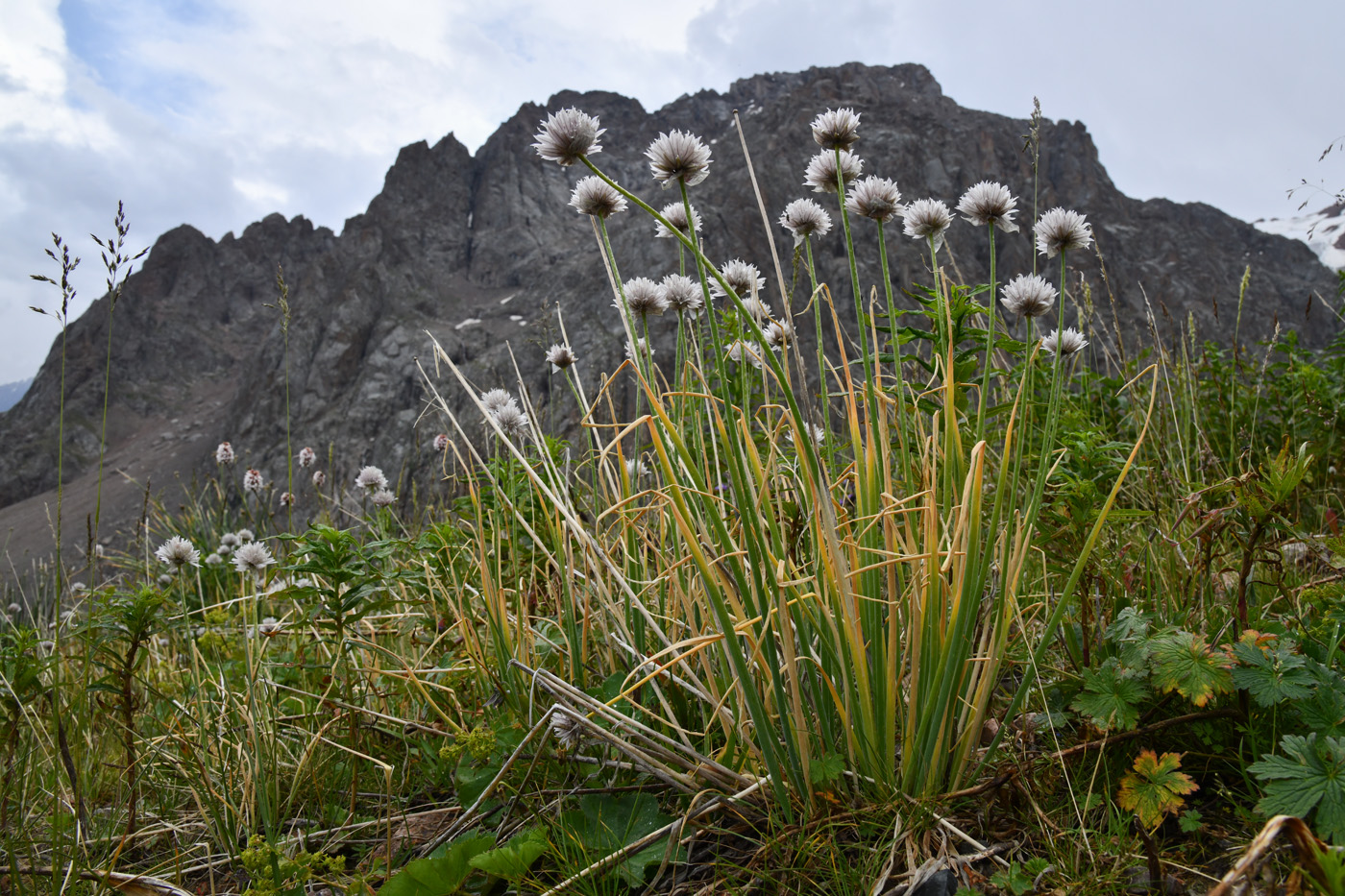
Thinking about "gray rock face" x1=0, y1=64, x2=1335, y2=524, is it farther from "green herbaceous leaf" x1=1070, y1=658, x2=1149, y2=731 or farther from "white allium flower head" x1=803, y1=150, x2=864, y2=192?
"green herbaceous leaf" x1=1070, y1=658, x2=1149, y2=731

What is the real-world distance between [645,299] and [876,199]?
23.7 inches

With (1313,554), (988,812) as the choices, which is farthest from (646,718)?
(1313,554)

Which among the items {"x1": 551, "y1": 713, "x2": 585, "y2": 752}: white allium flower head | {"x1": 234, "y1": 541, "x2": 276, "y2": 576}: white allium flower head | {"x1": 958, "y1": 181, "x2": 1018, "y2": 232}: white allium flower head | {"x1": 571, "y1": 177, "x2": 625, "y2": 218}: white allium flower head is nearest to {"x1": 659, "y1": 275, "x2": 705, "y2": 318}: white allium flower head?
{"x1": 571, "y1": 177, "x2": 625, "y2": 218}: white allium flower head

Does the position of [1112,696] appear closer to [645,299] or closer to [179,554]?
[645,299]

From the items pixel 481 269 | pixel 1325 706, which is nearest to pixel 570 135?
pixel 1325 706

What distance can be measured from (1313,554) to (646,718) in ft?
5.33

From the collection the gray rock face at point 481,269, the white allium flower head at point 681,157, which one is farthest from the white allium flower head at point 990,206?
the gray rock face at point 481,269

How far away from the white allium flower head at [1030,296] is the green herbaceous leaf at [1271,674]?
30.5 inches

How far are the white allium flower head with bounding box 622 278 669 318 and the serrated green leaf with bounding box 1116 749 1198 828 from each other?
1.35 meters

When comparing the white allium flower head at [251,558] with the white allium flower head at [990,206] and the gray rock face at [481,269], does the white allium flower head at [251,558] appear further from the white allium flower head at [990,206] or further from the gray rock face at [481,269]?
the gray rock face at [481,269]

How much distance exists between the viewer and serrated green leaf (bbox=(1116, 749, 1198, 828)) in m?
1.04

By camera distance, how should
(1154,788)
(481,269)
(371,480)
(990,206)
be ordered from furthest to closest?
(481,269) < (371,480) < (990,206) < (1154,788)

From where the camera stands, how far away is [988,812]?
1233 mm

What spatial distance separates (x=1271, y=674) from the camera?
1117 millimetres
